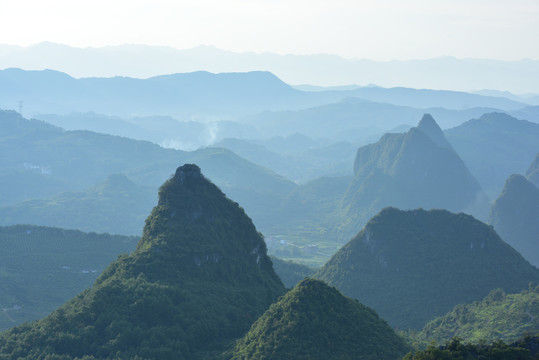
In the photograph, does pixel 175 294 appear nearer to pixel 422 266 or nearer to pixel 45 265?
pixel 422 266

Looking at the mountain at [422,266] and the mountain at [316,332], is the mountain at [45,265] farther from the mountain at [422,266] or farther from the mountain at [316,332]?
the mountain at [316,332]

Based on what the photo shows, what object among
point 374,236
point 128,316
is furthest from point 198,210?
point 374,236

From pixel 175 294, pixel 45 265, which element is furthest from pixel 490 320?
pixel 45 265

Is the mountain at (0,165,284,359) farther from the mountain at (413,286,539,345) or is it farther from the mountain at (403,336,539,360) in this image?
the mountain at (413,286,539,345)

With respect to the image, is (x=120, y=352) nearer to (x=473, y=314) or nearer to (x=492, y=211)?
(x=473, y=314)

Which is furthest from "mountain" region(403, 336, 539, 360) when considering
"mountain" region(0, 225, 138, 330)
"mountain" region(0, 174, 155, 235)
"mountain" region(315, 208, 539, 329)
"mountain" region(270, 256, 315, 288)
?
"mountain" region(0, 174, 155, 235)
